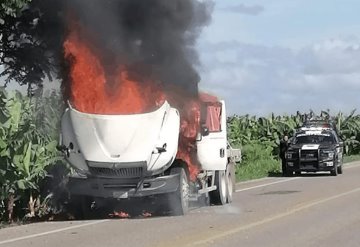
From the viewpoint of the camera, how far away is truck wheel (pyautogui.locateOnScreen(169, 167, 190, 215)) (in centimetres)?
1638

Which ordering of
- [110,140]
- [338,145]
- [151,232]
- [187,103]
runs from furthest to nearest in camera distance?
[338,145], [187,103], [110,140], [151,232]

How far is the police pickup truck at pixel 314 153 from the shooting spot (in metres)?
30.8

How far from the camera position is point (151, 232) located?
45.0 feet

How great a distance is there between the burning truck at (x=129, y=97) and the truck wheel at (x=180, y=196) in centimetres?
2

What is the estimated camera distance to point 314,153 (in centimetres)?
3092

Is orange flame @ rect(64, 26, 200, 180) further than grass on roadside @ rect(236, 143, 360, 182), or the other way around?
grass on roadside @ rect(236, 143, 360, 182)

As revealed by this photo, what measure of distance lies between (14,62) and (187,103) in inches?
211

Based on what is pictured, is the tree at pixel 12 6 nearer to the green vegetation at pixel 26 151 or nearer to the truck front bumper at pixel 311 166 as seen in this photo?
the green vegetation at pixel 26 151

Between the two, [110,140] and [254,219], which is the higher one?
[110,140]

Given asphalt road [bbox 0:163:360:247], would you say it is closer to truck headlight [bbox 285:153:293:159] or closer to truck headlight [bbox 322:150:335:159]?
truck headlight [bbox 322:150:335:159]

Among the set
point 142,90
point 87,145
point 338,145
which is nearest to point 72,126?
point 87,145

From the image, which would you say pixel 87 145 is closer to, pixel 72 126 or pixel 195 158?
pixel 72 126

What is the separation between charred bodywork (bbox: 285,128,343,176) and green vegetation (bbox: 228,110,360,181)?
5.42 ft

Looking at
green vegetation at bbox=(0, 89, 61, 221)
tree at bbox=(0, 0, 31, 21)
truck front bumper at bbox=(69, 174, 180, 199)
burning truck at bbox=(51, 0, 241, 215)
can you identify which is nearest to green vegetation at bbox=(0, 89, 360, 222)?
green vegetation at bbox=(0, 89, 61, 221)
